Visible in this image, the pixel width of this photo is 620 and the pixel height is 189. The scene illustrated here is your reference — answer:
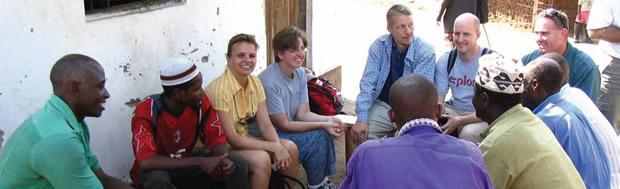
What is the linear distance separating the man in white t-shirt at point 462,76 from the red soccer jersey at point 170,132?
170cm

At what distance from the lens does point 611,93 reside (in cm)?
525

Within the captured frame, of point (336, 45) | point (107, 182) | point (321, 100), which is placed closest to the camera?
point (107, 182)

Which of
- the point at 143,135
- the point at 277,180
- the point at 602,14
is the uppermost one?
the point at 602,14

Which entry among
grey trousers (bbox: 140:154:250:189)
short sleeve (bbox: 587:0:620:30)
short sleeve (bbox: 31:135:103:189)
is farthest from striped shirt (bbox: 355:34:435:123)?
short sleeve (bbox: 31:135:103:189)

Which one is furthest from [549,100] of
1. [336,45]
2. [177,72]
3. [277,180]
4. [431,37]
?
[431,37]

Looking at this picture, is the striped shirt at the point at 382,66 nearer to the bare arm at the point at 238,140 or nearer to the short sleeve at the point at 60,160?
the bare arm at the point at 238,140

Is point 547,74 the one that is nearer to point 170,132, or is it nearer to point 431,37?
point 170,132

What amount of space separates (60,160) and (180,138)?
1.50m

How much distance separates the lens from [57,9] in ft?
12.5

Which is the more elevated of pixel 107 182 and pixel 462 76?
pixel 462 76

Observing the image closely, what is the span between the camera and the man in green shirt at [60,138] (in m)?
2.66

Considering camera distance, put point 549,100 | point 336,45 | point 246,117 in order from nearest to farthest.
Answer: point 549,100, point 246,117, point 336,45

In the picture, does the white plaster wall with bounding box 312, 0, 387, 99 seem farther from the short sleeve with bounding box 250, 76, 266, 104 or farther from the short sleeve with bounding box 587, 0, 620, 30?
the short sleeve with bounding box 587, 0, 620, 30

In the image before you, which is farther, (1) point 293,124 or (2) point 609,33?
(2) point 609,33
